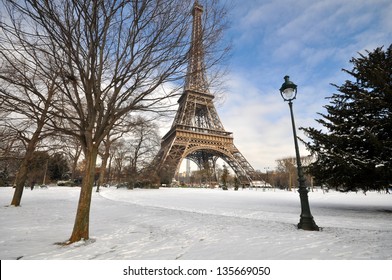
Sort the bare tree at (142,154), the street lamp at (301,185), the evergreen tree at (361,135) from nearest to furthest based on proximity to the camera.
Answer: the street lamp at (301,185) < the evergreen tree at (361,135) < the bare tree at (142,154)

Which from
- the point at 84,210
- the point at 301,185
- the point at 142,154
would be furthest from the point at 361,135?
the point at 142,154

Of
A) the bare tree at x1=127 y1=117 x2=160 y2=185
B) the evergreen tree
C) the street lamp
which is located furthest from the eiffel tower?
the street lamp

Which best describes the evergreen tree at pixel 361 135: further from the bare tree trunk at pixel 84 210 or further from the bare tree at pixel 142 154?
the bare tree at pixel 142 154

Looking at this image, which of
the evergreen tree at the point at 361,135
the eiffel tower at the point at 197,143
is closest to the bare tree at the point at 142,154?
the eiffel tower at the point at 197,143

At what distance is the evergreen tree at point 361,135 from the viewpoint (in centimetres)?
858

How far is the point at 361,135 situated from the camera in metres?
9.29

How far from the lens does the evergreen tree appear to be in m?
8.58

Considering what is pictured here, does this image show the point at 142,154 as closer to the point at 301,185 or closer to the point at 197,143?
the point at 197,143

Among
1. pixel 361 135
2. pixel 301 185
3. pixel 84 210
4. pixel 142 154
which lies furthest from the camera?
pixel 142 154

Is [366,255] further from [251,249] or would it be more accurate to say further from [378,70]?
[378,70]

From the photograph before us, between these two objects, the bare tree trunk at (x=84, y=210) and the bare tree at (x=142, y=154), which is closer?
the bare tree trunk at (x=84, y=210)

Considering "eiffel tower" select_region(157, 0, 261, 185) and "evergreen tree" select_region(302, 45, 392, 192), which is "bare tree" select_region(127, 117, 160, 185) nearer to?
"eiffel tower" select_region(157, 0, 261, 185)

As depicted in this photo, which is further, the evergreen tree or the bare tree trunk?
the evergreen tree
